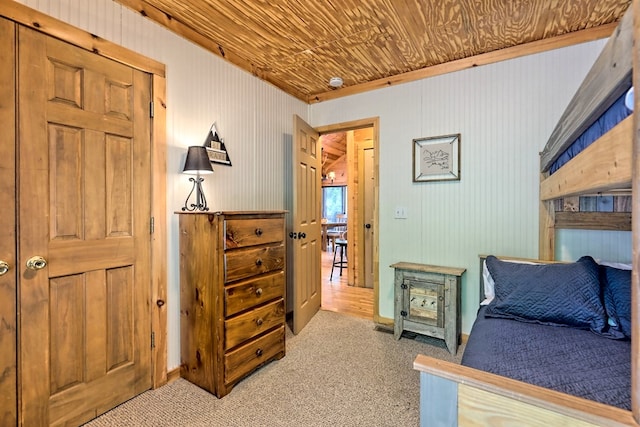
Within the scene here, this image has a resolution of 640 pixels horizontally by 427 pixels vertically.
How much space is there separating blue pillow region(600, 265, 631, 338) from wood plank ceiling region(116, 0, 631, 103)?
1.67 meters

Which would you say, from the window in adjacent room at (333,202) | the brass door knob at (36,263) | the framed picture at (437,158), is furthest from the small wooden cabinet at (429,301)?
the window in adjacent room at (333,202)

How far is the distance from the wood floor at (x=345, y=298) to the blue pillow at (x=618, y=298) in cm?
206

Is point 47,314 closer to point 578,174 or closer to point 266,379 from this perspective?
point 266,379

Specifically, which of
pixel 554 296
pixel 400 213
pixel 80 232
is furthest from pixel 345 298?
pixel 80 232

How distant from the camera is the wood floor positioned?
3469 mm

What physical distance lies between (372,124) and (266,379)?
2.49 meters

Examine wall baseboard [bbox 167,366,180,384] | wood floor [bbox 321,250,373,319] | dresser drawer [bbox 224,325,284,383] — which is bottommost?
wood floor [bbox 321,250,373,319]

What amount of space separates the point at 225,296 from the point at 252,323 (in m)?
0.34

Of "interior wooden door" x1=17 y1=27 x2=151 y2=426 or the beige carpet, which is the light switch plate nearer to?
the beige carpet

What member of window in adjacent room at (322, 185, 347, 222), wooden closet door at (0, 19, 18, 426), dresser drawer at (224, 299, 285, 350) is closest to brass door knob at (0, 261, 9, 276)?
wooden closet door at (0, 19, 18, 426)

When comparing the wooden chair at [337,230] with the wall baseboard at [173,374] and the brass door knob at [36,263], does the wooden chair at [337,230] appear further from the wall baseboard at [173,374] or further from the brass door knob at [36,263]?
the brass door knob at [36,263]

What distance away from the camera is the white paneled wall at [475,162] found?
7.54 feet

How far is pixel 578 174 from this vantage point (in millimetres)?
1085

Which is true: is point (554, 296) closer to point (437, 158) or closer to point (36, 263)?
point (437, 158)
